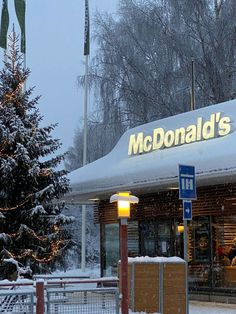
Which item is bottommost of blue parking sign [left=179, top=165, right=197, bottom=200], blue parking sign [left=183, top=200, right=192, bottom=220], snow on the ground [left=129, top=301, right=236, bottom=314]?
snow on the ground [left=129, top=301, right=236, bottom=314]

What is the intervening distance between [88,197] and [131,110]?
1080cm

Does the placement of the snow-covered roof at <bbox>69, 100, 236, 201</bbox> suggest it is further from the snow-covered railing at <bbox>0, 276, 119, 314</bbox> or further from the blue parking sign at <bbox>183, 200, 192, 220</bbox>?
the snow-covered railing at <bbox>0, 276, 119, 314</bbox>

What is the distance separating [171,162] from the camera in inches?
663

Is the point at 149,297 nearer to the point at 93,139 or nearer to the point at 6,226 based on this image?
the point at 6,226

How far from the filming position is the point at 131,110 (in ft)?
104

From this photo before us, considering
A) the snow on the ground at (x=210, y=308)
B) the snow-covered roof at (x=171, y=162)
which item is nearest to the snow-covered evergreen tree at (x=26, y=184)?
the snow-covered roof at (x=171, y=162)

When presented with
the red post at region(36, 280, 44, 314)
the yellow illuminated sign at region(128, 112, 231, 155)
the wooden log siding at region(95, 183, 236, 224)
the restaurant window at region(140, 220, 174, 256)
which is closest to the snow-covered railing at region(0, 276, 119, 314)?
the red post at region(36, 280, 44, 314)

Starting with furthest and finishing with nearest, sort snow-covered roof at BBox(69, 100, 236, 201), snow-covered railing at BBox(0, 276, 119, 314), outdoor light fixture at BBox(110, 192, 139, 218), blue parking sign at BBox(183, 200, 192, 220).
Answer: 1. snow-covered roof at BBox(69, 100, 236, 201)
2. outdoor light fixture at BBox(110, 192, 139, 218)
3. blue parking sign at BBox(183, 200, 192, 220)
4. snow-covered railing at BBox(0, 276, 119, 314)

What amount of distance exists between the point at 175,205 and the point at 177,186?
4.29 feet

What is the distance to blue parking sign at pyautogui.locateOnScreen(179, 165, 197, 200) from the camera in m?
11.8

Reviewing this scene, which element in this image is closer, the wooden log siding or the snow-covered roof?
the snow-covered roof

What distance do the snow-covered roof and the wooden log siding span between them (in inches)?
20.0

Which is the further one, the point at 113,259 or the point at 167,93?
the point at 167,93

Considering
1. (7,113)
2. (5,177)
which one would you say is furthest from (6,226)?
(7,113)
